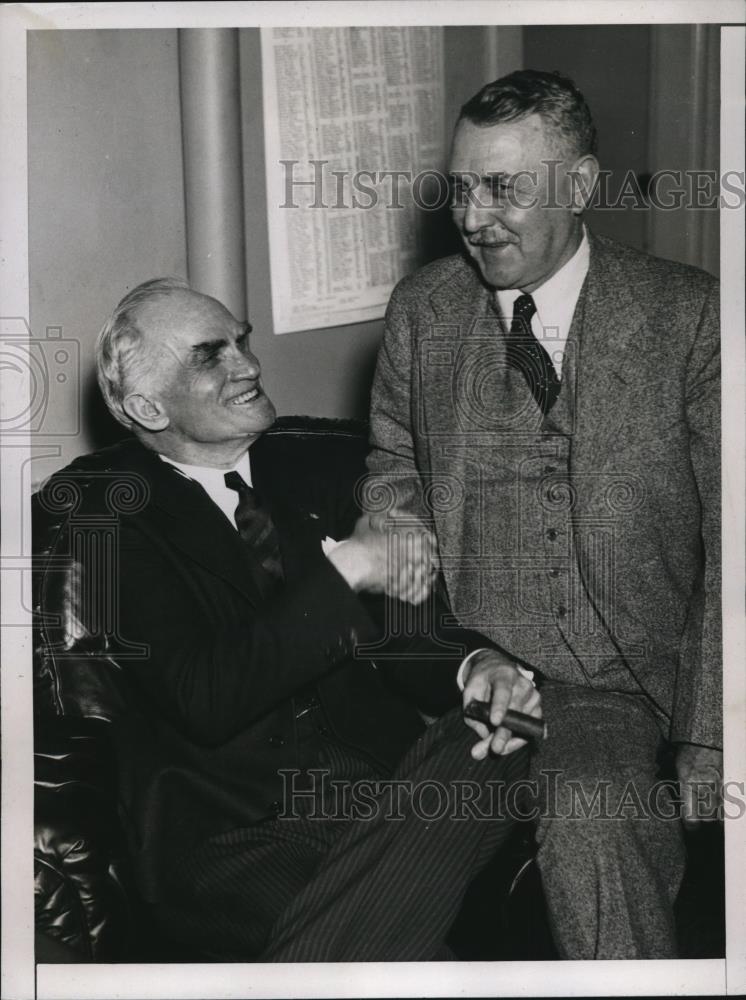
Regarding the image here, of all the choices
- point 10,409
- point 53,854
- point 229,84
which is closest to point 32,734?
point 53,854

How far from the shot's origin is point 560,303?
1917mm

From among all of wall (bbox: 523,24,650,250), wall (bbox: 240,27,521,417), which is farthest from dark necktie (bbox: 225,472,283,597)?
wall (bbox: 523,24,650,250)

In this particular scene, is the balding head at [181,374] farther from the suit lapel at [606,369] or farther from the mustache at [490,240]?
the suit lapel at [606,369]

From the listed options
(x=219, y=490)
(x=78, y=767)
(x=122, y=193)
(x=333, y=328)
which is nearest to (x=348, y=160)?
(x=333, y=328)

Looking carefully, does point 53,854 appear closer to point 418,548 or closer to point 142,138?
point 418,548

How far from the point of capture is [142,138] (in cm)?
203

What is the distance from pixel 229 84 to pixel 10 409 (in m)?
0.69

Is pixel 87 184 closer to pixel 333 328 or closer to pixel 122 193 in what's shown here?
pixel 122 193

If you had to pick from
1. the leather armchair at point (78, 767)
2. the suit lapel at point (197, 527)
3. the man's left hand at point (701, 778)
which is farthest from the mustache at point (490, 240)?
the man's left hand at point (701, 778)

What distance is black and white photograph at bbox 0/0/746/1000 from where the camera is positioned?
184 cm

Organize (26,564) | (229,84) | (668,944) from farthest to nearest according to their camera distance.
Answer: (229,84) < (26,564) < (668,944)

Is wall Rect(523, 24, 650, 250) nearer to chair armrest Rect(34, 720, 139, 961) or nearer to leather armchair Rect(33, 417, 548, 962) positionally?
leather armchair Rect(33, 417, 548, 962)

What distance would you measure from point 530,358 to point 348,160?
47cm

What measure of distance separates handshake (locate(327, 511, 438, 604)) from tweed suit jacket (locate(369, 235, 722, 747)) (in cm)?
3
